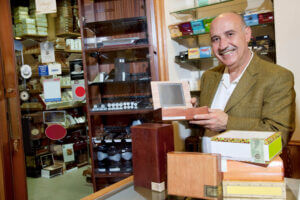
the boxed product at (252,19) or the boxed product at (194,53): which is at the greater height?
the boxed product at (252,19)

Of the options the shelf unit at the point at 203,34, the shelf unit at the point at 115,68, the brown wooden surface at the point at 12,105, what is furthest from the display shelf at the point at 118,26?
the brown wooden surface at the point at 12,105

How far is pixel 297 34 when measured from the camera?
6.80 ft

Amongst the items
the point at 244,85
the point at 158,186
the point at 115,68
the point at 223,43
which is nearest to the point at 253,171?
the point at 158,186

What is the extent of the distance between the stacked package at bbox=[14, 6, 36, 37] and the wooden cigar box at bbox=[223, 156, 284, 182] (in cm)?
260

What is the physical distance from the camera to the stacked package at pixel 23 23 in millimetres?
2794

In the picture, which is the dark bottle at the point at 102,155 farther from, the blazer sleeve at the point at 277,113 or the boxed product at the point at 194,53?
the blazer sleeve at the point at 277,113

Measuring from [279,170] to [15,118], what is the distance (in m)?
2.56

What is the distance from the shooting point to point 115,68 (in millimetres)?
2826

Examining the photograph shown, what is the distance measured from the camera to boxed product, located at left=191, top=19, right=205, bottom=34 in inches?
100

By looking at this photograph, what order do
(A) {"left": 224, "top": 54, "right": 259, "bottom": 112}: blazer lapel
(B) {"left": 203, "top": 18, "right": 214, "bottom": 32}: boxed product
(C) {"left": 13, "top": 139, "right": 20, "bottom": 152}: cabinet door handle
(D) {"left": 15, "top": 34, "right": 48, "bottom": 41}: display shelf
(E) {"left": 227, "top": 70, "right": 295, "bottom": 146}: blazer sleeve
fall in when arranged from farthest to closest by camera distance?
(D) {"left": 15, "top": 34, "right": 48, "bottom": 41}: display shelf < (C) {"left": 13, "top": 139, "right": 20, "bottom": 152}: cabinet door handle < (B) {"left": 203, "top": 18, "right": 214, "bottom": 32}: boxed product < (A) {"left": 224, "top": 54, "right": 259, "bottom": 112}: blazer lapel < (E) {"left": 227, "top": 70, "right": 295, "bottom": 146}: blazer sleeve

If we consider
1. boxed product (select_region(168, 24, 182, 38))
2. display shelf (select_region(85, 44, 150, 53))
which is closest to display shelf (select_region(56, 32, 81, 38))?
display shelf (select_region(85, 44, 150, 53))

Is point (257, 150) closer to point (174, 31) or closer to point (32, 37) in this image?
point (174, 31)

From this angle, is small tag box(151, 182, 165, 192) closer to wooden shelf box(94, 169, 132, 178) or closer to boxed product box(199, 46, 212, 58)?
wooden shelf box(94, 169, 132, 178)

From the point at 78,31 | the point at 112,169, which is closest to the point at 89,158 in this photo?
the point at 112,169
